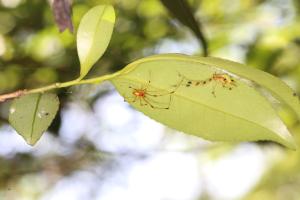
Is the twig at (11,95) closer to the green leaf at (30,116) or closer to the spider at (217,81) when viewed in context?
the green leaf at (30,116)

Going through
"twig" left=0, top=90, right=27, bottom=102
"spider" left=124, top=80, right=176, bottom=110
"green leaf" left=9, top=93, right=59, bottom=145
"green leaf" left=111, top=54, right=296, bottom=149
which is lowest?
"green leaf" left=9, top=93, right=59, bottom=145

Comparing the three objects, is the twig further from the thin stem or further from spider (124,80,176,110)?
spider (124,80,176,110)

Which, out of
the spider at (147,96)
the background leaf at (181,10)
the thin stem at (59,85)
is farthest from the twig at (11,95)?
the background leaf at (181,10)

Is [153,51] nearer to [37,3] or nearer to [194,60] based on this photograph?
[37,3]

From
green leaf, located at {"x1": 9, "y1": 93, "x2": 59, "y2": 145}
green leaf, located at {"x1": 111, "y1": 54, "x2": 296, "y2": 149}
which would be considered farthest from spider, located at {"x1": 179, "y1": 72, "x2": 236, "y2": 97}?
green leaf, located at {"x1": 9, "y1": 93, "x2": 59, "y2": 145}

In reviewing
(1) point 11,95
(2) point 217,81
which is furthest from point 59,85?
(2) point 217,81

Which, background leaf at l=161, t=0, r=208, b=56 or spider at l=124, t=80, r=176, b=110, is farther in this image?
background leaf at l=161, t=0, r=208, b=56
